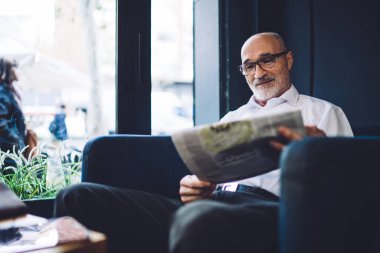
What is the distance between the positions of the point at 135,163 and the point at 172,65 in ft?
3.93

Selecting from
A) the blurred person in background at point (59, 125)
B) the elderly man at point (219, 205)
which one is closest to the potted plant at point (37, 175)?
the blurred person in background at point (59, 125)

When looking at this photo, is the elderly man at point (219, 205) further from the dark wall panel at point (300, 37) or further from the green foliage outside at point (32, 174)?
the green foliage outside at point (32, 174)

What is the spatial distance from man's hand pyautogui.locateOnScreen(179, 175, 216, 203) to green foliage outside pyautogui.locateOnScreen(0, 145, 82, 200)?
114 centimetres

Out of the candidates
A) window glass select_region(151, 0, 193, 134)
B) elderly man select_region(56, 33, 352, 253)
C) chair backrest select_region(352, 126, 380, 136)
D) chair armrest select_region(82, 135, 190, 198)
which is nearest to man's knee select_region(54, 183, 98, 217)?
elderly man select_region(56, 33, 352, 253)

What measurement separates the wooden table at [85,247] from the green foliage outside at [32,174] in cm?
113

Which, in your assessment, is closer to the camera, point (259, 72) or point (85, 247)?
point (85, 247)

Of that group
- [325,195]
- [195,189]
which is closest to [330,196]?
[325,195]

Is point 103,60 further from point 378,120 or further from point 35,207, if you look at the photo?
point 378,120

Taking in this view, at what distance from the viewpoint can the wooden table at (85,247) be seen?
1061mm

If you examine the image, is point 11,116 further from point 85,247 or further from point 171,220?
point 171,220

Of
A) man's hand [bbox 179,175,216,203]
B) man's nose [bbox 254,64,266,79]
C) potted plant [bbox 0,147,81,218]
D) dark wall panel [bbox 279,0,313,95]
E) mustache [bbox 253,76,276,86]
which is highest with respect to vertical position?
dark wall panel [bbox 279,0,313,95]

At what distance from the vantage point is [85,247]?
108cm

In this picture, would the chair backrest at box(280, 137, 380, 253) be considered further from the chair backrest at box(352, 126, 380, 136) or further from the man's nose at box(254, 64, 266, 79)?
the chair backrest at box(352, 126, 380, 136)

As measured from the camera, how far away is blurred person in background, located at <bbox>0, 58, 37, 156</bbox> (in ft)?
6.88
